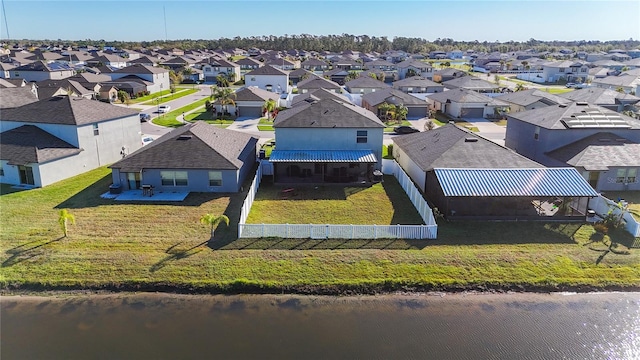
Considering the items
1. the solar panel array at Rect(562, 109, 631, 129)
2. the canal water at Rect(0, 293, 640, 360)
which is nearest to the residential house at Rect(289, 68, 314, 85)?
the solar panel array at Rect(562, 109, 631, 129)

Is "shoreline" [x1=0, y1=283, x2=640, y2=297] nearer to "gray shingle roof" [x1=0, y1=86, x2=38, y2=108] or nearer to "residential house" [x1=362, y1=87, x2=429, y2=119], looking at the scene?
"gray shingle roof" [x1=0, y1=86, x2=38, y2=108]

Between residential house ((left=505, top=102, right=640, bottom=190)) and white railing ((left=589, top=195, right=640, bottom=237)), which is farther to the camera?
residential house ((left=505, top=102, right=640, bottom=190))

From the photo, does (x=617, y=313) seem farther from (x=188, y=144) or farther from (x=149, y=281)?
(x=188, y=144)

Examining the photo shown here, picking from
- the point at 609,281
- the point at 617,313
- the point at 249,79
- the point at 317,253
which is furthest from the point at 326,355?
the point at 249,79

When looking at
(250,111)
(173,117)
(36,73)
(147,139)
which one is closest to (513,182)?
(147,139)

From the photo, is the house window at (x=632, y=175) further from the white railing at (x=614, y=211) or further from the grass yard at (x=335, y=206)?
the grass yard at (x=335, y=206)
